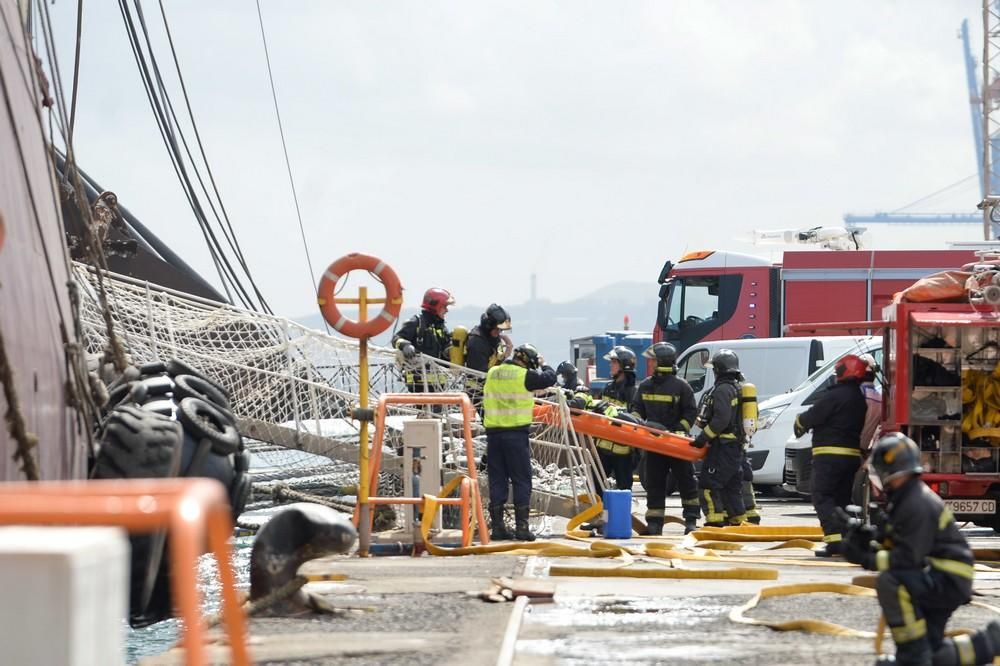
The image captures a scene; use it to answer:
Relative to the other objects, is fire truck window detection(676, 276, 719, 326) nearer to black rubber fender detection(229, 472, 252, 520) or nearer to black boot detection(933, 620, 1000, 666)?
black rubber fender detection(229, 472, 252, 520)

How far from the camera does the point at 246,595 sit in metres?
8.45

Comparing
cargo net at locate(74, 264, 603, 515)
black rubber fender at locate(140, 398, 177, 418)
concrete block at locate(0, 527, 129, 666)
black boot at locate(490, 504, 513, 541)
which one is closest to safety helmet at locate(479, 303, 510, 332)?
cargo net at locate(74, 264, 603, 515)

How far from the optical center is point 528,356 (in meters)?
12.5

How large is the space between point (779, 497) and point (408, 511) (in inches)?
353

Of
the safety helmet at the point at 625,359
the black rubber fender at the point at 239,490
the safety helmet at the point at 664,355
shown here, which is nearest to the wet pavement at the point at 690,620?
the black rubber fender at the point at 239,490

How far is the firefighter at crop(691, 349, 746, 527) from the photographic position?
1334cm

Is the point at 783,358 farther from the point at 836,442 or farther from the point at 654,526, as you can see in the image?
the point at 836,442

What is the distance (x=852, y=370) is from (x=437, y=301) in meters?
4.40

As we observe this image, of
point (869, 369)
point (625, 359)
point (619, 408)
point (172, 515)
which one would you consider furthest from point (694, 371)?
point (172, 515)

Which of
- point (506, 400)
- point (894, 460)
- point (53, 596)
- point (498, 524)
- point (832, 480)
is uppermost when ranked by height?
point (506, 400)

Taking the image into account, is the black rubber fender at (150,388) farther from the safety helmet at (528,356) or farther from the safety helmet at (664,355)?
the safety helmet at (664,355)

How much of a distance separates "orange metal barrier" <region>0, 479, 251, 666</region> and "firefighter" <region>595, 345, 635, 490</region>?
1113 cm

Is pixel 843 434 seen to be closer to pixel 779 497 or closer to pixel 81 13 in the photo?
pixel 81 13

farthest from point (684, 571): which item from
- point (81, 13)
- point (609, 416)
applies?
point (81, 13)
